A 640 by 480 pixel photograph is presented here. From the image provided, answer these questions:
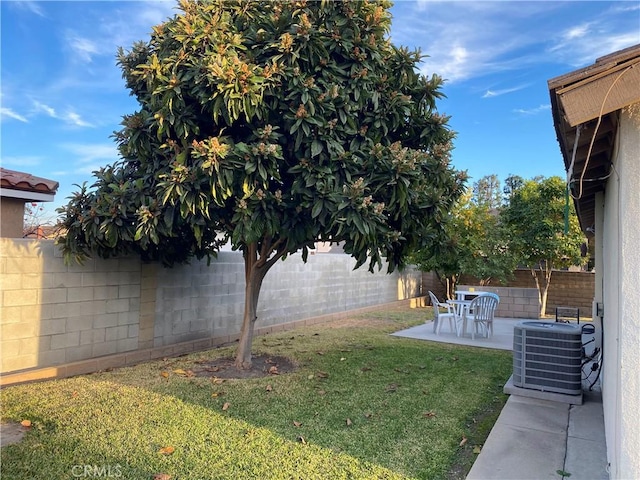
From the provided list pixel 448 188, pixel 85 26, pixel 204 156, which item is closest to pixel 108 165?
pixel 204 156

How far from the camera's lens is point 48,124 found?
452 inches

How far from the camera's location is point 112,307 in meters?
6.50

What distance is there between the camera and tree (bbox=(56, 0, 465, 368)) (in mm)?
4668

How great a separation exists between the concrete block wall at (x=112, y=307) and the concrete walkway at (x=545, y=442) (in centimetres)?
525

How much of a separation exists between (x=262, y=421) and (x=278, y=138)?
3067 millimetres

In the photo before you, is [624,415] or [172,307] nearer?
[624,415]

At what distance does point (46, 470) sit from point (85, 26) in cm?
752

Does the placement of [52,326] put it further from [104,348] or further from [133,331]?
[133,331]

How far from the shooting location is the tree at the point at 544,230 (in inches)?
559

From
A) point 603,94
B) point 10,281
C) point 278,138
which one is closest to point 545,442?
point 603,94

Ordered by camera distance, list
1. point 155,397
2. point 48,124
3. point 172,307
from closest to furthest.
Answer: point 155,397
point 172,307
point 48,124

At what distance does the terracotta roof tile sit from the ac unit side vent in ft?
24.2

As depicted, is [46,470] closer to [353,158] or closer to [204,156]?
[204,156]

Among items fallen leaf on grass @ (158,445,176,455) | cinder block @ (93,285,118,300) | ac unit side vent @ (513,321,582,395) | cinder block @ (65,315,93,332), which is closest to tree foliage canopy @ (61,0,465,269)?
cinder block @ (93,285,118,300)
